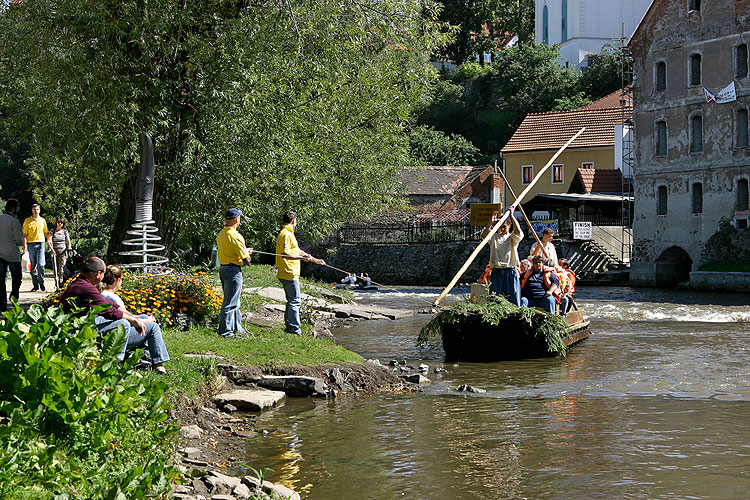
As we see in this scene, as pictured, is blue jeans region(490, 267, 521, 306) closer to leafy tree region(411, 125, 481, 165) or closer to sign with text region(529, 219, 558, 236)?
sign with text region(529, 219, 558, 236)

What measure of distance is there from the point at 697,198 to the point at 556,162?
66.2 ft

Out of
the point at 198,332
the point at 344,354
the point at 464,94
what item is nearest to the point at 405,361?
the point at 344,354

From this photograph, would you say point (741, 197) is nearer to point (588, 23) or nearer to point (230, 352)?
point (230, 352)

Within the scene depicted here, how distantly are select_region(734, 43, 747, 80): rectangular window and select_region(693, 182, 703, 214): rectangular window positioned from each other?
5.31m

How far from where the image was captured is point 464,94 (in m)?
80.9

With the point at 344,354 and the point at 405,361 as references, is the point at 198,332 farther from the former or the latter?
the point at 405,361

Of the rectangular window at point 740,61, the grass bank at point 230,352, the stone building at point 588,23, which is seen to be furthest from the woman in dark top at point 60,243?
the stone building at point 588,23

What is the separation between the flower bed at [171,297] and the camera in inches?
540

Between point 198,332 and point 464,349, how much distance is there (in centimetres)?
518

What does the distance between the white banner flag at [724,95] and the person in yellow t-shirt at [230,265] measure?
33.4m

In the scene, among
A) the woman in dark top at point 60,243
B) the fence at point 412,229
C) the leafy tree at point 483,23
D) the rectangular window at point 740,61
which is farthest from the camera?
the leafy tree at point 483,23

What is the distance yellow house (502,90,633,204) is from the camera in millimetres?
60906

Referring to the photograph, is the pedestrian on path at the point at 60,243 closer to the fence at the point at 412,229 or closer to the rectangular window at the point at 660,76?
the fence at the point at 412,229

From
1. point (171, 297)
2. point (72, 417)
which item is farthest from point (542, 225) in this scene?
point (72, 417)
